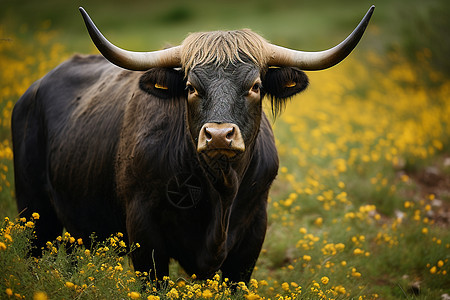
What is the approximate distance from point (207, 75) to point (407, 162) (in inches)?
236

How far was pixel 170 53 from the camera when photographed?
3.89 metres

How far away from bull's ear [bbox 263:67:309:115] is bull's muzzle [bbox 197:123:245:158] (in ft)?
2.71

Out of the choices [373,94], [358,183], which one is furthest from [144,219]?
[373,94]

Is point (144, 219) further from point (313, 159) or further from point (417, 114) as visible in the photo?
point (417, 114)

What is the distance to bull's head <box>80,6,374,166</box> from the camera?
3.29 m

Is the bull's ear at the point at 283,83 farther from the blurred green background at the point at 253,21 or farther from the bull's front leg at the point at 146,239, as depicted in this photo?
the blurred green background at the point at 253,21

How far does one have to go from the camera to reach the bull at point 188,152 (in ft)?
11.6

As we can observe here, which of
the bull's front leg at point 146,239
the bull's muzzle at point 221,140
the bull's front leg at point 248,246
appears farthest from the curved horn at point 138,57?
the bull's front leg at point 248,246

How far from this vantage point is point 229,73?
355 cm

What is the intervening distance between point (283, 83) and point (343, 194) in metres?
2.53

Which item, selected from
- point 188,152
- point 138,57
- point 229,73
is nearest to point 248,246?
point 188,152

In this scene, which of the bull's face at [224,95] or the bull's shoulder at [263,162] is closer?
the bull's face at [224,95]

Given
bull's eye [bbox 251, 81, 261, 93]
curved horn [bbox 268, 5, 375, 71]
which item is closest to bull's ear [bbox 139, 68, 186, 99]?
bull's eye [bbox 251, 81, 261, 93]

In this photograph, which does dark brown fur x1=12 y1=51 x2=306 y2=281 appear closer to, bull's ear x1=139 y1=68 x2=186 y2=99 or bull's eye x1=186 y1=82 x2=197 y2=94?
bull's ear x1=139 y1=68 x2=186 y2=99
